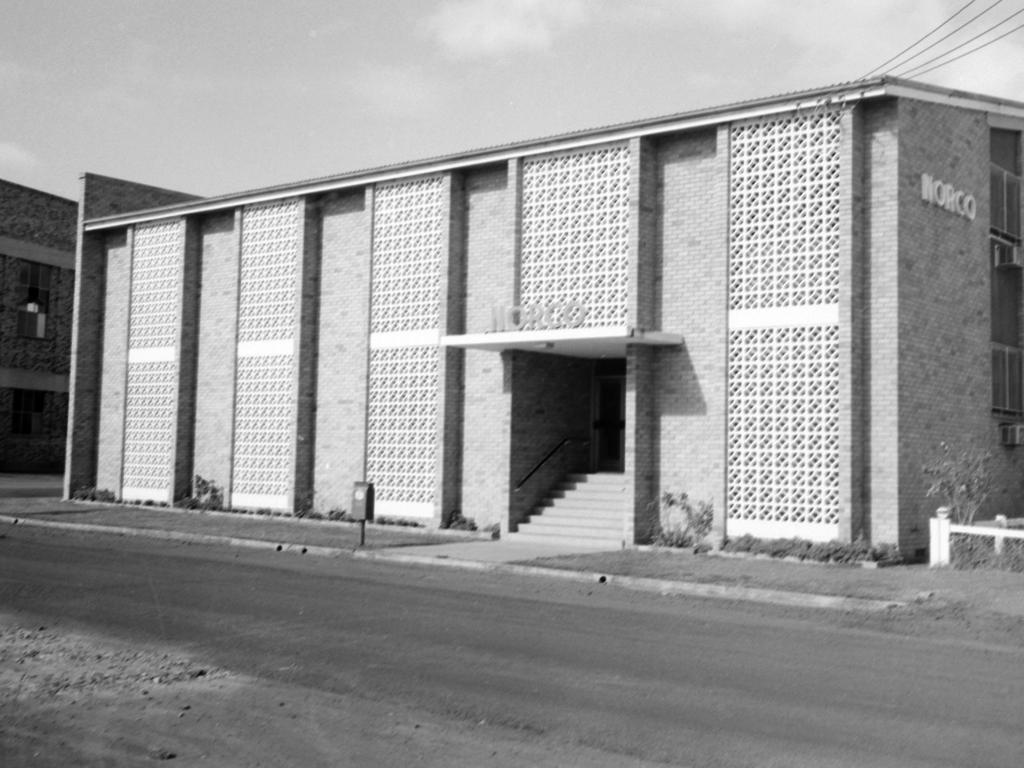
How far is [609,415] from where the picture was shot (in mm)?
24656

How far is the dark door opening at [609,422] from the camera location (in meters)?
24.2

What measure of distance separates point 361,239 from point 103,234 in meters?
10.8

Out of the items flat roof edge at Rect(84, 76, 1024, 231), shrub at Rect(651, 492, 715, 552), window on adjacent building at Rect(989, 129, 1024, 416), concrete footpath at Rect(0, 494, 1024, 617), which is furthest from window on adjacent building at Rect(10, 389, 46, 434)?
window on adjacent building at Rect(989, 129, 1024, 416)

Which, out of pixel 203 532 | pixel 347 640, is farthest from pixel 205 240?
pixel 347 640

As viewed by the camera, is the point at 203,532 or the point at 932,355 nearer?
the point at 932,355

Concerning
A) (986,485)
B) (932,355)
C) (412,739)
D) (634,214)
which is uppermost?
(634,214)

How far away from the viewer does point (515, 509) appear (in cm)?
2273

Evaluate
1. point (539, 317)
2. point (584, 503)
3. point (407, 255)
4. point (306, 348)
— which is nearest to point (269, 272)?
point (306, 348)

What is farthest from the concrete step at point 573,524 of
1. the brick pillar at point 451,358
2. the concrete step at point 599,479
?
the brick pillar at point 451,358

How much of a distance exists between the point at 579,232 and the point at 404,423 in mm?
5970

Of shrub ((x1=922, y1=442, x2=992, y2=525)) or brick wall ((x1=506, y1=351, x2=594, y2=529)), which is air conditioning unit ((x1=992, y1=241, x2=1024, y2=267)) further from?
brick wall ((x1=506, y1=351, x2=594, y2=529))

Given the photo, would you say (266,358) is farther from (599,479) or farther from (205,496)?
(599,479)

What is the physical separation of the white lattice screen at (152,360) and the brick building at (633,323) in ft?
0.68

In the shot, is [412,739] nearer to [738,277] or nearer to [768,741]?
[768,741]
